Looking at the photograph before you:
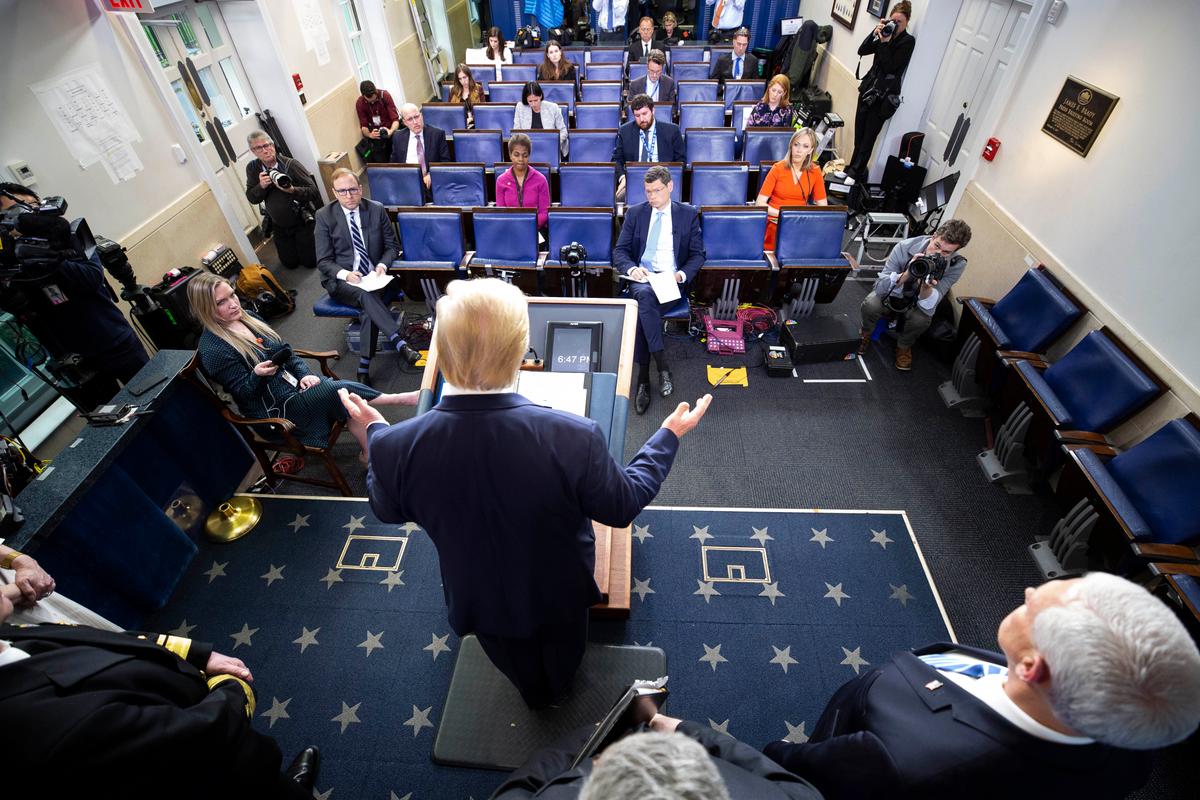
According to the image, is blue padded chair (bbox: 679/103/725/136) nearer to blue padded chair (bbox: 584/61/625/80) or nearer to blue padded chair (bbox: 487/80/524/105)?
blue padded chair (bbox: 584/61/625/80)

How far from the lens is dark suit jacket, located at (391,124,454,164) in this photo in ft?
19.5

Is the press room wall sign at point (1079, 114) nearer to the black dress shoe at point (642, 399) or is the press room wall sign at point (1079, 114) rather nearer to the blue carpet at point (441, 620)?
the blue carpet at point (441, 620)

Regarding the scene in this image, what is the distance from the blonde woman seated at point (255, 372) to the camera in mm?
2990

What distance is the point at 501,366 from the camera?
1284mm

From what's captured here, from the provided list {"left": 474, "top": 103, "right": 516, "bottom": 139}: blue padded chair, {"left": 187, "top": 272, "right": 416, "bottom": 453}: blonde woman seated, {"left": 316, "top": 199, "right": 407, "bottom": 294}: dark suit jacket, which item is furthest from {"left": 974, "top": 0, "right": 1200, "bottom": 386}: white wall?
{"left": 474, "top": 103, "right": 516, "bottom": 139}: blue padded chair

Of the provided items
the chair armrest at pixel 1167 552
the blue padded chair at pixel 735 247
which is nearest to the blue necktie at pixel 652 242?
the blue padded chair at pixel 735 247

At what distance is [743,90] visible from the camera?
7555 mm

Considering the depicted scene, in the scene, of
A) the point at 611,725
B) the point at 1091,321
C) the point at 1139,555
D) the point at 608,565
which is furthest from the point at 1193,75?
the point at 611,725

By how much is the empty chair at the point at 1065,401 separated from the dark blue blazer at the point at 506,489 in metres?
3.03

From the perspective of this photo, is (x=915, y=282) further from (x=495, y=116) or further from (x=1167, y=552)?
(x=495, y=116)

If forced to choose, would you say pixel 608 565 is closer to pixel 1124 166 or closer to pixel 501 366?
pixel 501 366

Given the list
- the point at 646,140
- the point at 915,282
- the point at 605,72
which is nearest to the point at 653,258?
the point at 915,282

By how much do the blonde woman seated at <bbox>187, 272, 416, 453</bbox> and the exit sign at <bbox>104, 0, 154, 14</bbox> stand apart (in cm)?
290

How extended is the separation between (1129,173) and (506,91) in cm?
706
